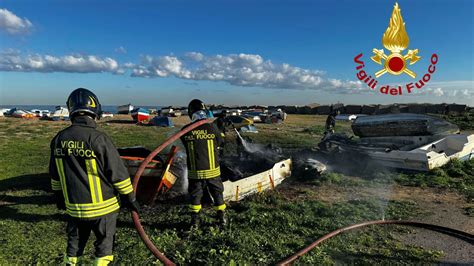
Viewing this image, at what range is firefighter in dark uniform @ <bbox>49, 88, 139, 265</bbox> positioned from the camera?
3021 mm

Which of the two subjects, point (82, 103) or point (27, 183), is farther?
point (27, 183)

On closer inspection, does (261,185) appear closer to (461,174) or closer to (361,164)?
(361,164)

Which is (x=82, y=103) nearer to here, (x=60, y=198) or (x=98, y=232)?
(x=60, y=198)

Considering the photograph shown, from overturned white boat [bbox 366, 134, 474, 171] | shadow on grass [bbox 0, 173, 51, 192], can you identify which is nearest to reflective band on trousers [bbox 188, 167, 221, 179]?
shadow on grass [bbox 0, 173, 51, 192]

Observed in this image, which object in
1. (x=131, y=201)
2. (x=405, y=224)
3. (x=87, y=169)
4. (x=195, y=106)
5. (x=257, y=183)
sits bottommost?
(x=405, y=224)

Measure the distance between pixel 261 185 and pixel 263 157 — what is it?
79.1 inches

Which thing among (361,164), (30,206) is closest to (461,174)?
(361,164)

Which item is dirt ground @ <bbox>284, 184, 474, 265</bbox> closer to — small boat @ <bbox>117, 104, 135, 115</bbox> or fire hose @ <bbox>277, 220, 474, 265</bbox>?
fire hose @ <bbox>277, 220, 474, 265</bbox>

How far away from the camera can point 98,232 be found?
3.19 meters

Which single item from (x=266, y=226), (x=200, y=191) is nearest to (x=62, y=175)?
(x=200, y=191)

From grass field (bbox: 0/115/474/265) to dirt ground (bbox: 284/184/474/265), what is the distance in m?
0.05

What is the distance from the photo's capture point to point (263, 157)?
8914 mm

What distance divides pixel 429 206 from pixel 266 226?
3.64 m

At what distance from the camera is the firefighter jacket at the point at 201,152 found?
502 centimetres
